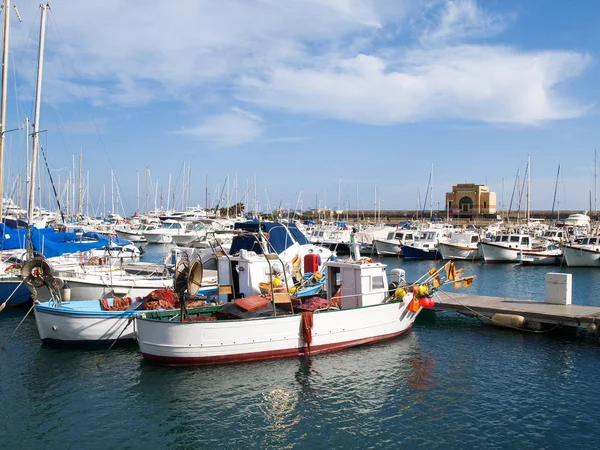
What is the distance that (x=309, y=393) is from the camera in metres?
14.6

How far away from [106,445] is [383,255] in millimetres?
48018

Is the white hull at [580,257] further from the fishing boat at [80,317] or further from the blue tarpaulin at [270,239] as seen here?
the fishing boat at [80,317]

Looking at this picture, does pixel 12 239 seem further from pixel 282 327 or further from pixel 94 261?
pixel 282 327

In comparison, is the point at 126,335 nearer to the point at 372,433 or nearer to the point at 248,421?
the point at 248,421

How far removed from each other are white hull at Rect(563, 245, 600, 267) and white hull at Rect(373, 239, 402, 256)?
16.1 m

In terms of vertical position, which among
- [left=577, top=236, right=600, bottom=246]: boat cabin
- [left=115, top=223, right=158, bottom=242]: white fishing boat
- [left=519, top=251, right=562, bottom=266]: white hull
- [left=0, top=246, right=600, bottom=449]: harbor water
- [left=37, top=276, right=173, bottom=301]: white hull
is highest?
[left=115, top=223, right=158, bottom=242]: white fishing boat

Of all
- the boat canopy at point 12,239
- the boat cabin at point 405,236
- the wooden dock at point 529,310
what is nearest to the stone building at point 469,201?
the boat cabin at point 405,236

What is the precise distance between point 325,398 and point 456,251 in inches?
1585

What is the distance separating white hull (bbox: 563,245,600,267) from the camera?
4525 centimetres

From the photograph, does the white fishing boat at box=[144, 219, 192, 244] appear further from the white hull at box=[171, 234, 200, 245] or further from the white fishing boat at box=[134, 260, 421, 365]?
the white fishing boat at box=[134, 260, 421, 365]

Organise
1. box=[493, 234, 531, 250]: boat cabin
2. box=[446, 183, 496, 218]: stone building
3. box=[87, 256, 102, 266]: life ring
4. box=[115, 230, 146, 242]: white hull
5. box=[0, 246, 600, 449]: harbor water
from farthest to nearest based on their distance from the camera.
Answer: box=[446, 183, 496, 218]: stone building → box=[115, 230, 146, 242]: white hull → box=[493, 234, 531, 250]: boat cabin → box=[87, 256, 102, 266]: life ring → box=[0, 246, 600, 449]: harbor water

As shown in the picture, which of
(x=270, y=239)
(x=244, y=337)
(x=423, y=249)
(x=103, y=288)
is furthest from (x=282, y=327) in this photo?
(x=423, y=249)

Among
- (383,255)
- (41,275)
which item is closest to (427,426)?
(41,275)

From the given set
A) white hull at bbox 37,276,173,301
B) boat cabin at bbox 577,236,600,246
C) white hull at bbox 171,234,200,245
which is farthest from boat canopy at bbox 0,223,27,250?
boat cabin at bbox 577,236,600,246
